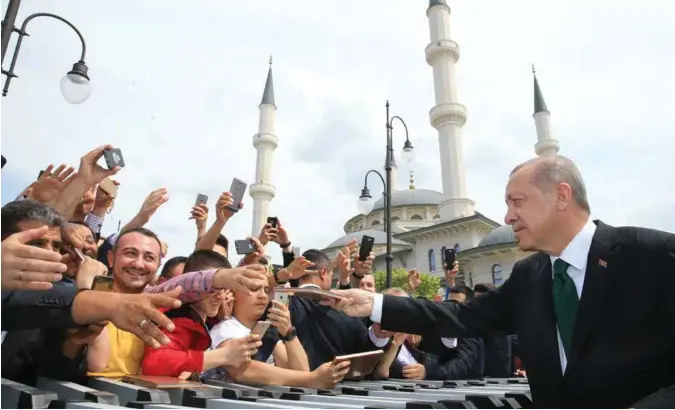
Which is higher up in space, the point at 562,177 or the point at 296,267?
the point at 562,177

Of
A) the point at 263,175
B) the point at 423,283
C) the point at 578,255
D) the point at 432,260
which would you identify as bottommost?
the point at 578,255

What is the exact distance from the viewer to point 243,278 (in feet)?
8.65

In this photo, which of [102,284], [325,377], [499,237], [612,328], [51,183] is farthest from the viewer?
[499,237]

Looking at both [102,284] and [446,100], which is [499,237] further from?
[102,284]

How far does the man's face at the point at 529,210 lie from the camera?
2.80 m

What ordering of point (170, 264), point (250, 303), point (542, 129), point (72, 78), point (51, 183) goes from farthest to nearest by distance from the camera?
1. point (542, 129)
2. point (72, 78)
3. point (170, 264)
4. point (51, 183)
5. point (250, 303)

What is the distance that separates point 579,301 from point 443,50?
39.2 metres

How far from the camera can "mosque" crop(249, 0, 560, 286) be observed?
39469 mm

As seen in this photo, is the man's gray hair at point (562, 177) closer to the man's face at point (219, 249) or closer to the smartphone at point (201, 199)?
the man's face at point (219, 249)

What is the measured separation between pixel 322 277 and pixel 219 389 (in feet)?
9.14

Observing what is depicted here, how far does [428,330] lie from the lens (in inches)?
128

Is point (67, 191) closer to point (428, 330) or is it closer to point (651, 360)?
point (428, 330)

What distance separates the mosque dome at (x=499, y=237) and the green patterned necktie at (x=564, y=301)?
127 ft

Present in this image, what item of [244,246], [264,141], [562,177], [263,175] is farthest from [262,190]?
[562,177]
